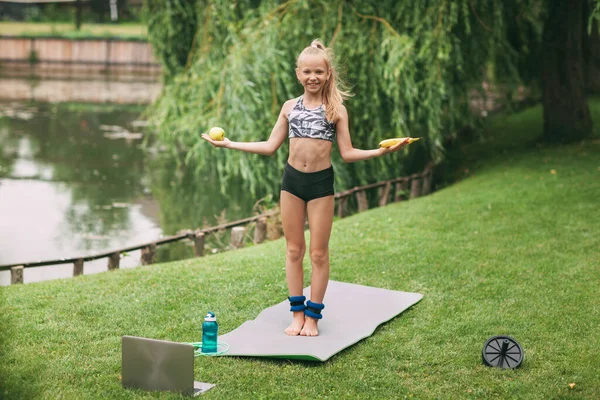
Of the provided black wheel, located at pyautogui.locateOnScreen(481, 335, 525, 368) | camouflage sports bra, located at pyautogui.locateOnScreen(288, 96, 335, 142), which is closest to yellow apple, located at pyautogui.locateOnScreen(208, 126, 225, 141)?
camouflage sports bra, located at pyautogui.locateOnScreen(288, 96, 335, 142)

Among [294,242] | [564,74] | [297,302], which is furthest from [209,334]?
[564,74]

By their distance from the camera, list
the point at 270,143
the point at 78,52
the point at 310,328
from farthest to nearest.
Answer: the point at 78,52
the point at 270,143
the point at 310,328

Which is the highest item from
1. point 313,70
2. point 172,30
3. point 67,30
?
point 67,30

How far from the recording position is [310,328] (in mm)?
5836

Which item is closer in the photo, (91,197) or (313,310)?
(313,310)

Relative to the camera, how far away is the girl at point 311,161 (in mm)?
5785

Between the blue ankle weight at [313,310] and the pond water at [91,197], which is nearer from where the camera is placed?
the blue ankle weight at [313,310]

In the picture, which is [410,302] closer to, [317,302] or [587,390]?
[317,302]

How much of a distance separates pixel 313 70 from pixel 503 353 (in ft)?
7.48

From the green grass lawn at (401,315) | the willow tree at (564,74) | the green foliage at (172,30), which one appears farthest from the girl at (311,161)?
the willow tree at (564,74)

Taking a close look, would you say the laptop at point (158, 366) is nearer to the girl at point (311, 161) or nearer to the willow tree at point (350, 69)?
the girl at point (311, 161)

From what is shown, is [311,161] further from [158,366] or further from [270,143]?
[158,366]

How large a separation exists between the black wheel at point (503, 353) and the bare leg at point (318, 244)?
121 cm

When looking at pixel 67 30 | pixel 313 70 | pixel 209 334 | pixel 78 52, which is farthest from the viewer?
pixel 67 30
